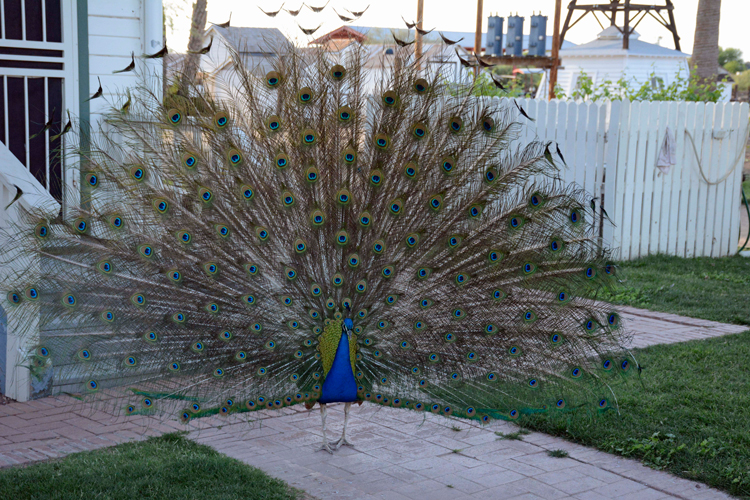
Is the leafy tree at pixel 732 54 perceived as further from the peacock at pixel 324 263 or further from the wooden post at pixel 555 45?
the peacock at pixel 324 263

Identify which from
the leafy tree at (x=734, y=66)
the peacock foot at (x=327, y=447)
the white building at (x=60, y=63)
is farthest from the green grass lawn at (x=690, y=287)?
the leafy tree at (x=734, y=66)

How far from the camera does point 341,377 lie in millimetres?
4445

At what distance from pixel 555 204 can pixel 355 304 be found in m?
1.36

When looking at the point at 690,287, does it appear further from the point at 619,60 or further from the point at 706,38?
the point at 619,60

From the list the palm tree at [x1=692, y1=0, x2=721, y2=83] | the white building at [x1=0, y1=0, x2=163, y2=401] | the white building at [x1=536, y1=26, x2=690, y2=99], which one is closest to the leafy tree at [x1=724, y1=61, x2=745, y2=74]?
the white building at [x1=536, y1=26, x2=690, y2=99]

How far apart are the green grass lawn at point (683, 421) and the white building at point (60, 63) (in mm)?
4422

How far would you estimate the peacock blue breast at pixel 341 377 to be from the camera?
175 inches

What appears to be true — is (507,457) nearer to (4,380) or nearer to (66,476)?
(66,476)

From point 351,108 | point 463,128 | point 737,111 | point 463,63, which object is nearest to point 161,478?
point 351,108

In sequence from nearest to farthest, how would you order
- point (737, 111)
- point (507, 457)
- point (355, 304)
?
point (355, 304) < point (507, 457) < point (737, 111)

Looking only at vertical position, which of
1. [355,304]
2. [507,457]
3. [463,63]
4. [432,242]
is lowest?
[507,457]

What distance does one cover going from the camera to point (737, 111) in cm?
1220

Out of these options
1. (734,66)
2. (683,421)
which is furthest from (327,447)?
(734,66)

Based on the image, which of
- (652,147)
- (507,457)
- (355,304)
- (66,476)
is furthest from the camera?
(652,147)
